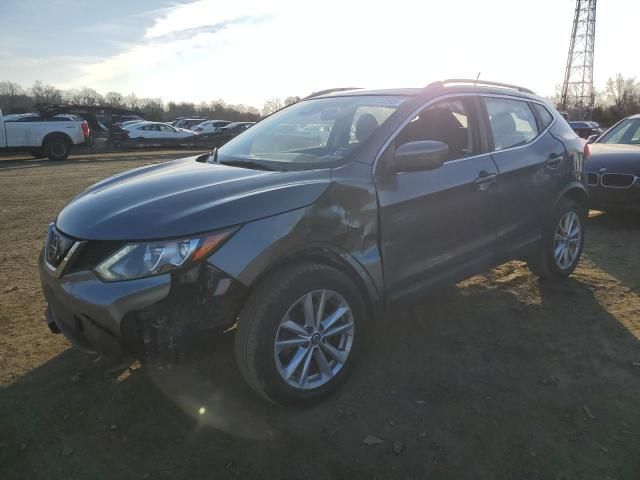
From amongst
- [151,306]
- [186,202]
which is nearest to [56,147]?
[186,202]

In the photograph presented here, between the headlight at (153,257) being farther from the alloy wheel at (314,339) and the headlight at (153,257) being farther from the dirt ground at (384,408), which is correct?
the alloy wheel at (314,339)

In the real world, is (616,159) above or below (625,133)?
below

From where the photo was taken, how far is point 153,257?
91.4 inches

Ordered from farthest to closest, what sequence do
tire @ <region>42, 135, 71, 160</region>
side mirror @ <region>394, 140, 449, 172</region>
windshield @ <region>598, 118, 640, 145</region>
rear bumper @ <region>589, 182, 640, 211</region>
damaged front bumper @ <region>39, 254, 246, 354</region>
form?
tire @ <region>42, 135, 71, 160</region>, windshield @ <region>598, 118, 640, 145</region>, rear bumper @ <region>589, 182, 640, 211</region>, side mirror @ <region>394, 140, 449, 172</region>, damaged front bumper @ <region>39, 254, 246, 354</region>

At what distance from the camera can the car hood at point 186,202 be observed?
2.39 m

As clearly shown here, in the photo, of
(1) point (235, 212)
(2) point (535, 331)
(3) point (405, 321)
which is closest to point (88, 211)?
(1) point (235, 212)

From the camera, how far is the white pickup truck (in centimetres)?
1642

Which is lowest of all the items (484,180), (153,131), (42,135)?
(484,180)

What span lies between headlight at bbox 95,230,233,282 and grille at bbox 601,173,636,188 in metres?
5.96

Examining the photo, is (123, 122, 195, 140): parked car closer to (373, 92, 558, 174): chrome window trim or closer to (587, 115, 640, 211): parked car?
(587, 115, 640, 211): parked car

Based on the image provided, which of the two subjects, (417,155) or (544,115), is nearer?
(417,155)

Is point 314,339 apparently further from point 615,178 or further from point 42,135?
point 42,135

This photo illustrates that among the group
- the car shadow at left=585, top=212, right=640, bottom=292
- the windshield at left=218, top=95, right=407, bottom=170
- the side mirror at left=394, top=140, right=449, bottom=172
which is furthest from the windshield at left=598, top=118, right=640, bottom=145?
the side mirror at left=394, top=140, right=449, bottom=172

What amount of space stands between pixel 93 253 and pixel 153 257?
13.9 inches
